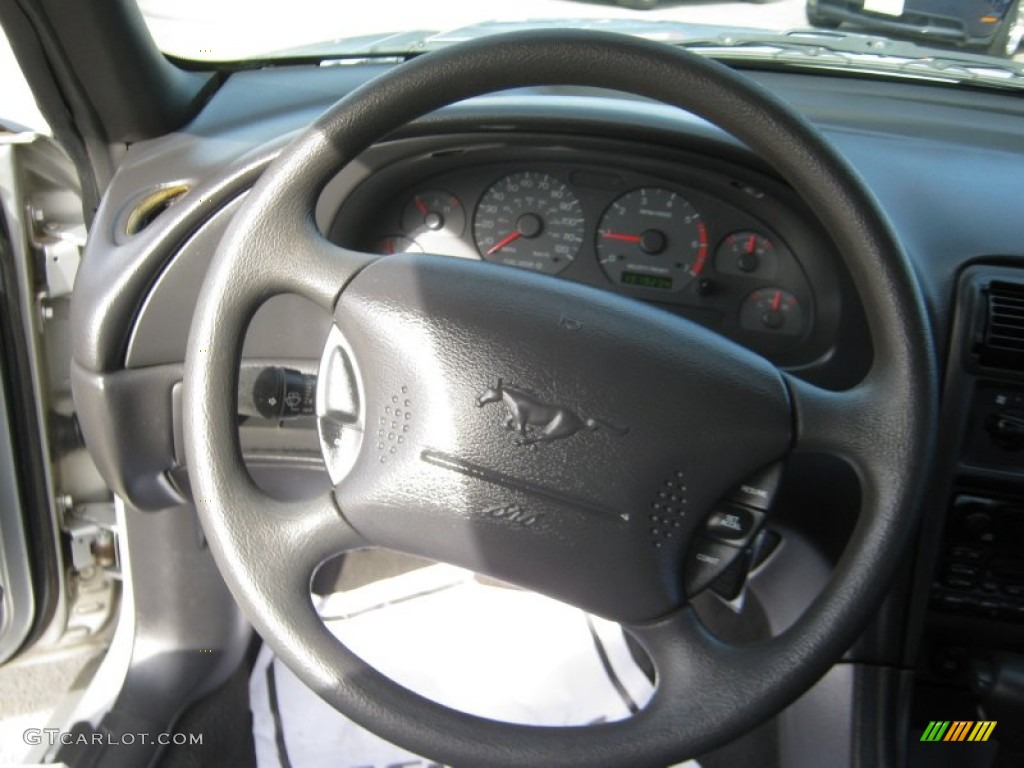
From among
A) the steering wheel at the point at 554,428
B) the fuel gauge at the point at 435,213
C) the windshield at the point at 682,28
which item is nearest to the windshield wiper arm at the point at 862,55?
the windshield at the point at 682,28

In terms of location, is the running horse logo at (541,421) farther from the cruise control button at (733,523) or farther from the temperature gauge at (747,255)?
the temperature gauge at (747,255)

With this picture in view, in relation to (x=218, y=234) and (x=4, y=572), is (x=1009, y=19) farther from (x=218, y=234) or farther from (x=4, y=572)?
(x=4, y=572)

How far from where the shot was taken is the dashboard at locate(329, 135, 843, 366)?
1.33 m

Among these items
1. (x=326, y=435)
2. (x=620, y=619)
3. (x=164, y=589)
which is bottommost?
(x=164, y=589)

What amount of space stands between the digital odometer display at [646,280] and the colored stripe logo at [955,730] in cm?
79

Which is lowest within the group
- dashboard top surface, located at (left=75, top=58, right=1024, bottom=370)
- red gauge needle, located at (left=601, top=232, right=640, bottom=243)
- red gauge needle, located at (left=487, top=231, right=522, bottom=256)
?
red gauge needle, located at (left=487, top=231, right=522, bottom=256)

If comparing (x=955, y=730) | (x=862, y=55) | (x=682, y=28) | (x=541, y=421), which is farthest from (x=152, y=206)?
(x=955, y=730)

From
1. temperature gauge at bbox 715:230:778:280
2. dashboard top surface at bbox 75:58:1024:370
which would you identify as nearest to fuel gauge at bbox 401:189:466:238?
dashboard top surface at bbox 75:58:1024:370

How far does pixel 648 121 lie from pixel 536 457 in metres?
0.52

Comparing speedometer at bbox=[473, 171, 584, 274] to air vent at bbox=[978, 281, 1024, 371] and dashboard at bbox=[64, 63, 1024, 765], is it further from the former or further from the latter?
air vent at bbox=[978, 281, 1024, 371]

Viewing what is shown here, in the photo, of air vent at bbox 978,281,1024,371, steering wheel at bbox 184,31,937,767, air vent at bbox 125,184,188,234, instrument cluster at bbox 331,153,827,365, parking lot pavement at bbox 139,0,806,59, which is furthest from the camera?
parking lot pavement at bbox 139,0,806,59

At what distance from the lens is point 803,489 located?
1304mm

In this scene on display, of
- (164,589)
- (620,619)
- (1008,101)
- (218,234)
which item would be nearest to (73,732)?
(164,589)

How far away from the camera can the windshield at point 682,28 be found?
154cm
